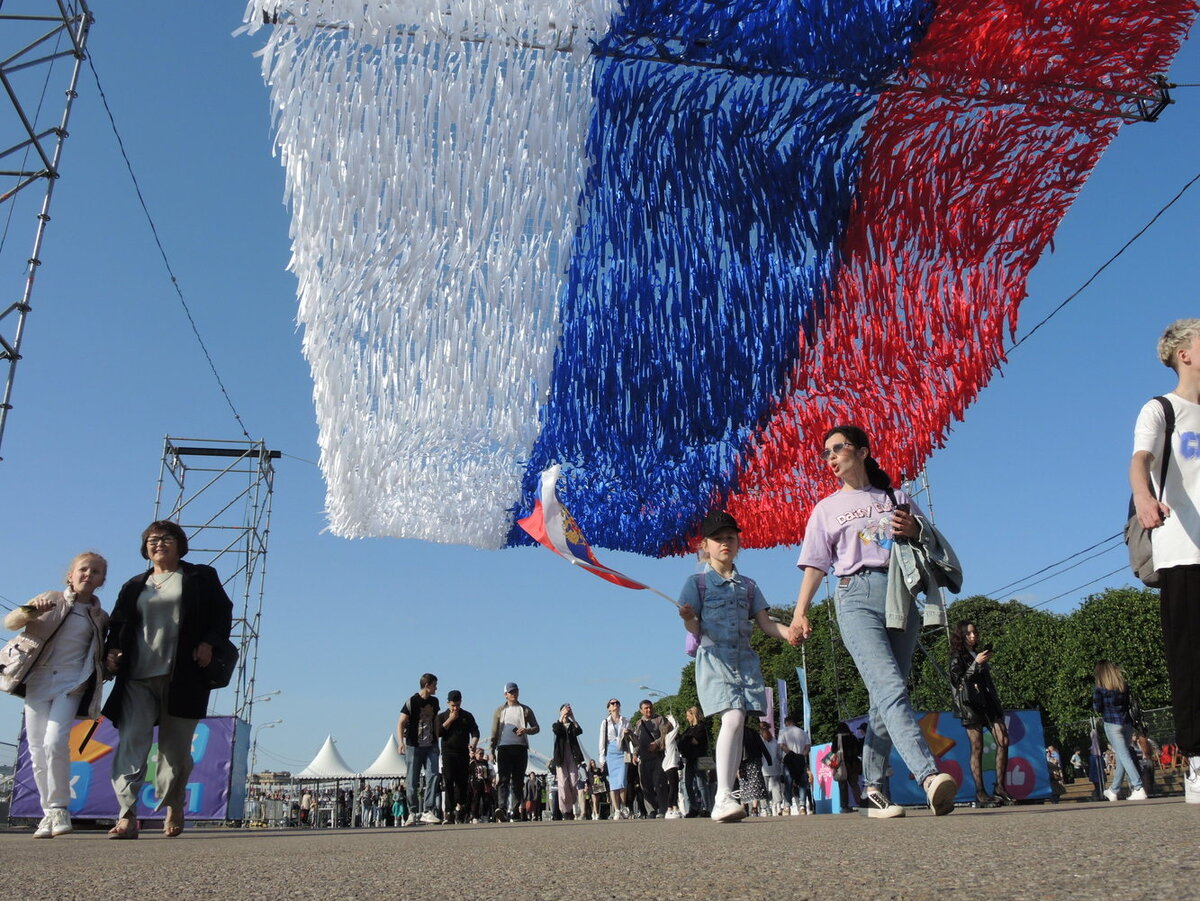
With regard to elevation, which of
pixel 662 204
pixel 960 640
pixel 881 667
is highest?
pixel 662 204

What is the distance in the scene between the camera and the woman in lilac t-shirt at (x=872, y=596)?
3.99 meters

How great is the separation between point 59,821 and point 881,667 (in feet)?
12.5

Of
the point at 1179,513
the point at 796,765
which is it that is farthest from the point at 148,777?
the point at 1179,513

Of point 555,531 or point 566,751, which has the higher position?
point 555,531

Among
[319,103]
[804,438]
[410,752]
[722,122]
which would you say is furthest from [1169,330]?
[410,752]

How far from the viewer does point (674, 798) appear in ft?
36.3

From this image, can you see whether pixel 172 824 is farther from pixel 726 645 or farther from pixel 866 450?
pixel 866 450

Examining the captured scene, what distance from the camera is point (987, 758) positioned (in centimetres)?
810

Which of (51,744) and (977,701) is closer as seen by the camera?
(51,744)

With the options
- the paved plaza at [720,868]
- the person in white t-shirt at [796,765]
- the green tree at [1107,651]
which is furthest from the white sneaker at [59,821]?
the green tree at [1107,651]

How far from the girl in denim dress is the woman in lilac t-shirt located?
14.9 inches

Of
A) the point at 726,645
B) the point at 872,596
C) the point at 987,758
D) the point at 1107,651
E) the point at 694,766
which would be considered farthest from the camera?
the point at 1107,651

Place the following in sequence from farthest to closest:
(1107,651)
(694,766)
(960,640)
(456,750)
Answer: (1107,651), (694,766), (456,750), (960,640)

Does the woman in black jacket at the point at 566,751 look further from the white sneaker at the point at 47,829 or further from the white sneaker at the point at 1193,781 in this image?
the white sneaker at the point at 1193,781
